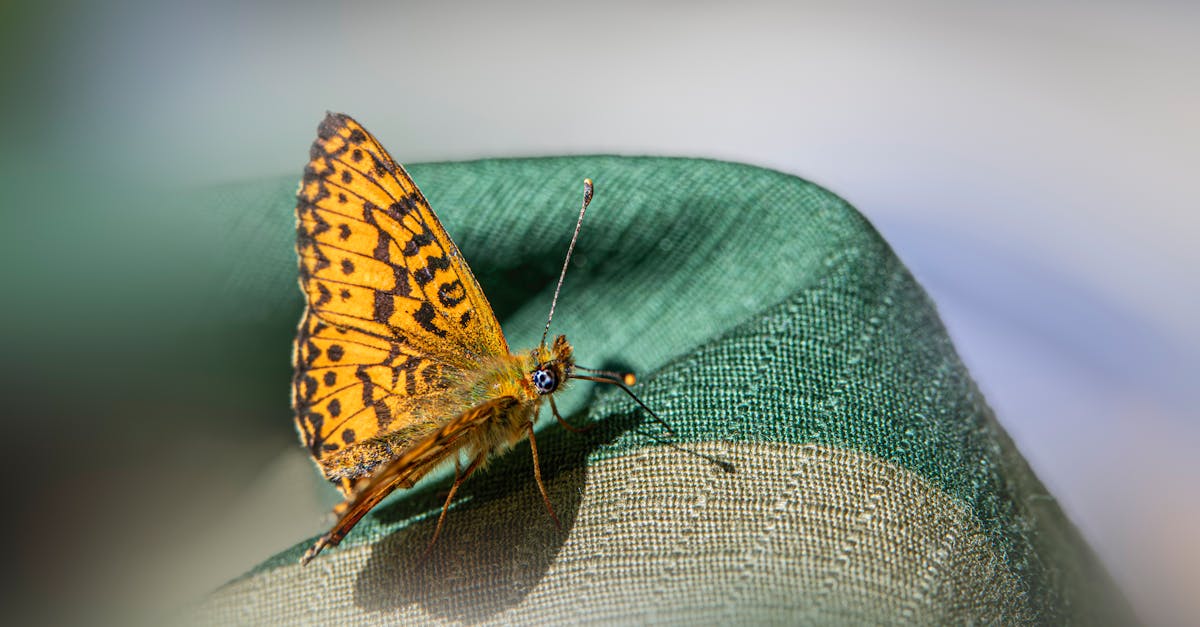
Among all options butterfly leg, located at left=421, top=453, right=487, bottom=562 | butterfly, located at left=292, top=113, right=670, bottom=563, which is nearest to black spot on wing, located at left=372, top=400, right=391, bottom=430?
butterfly, located at left=292, top=113, right=670, bottom=563

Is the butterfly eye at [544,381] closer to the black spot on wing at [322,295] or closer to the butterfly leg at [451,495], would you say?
the butterfly leg at [451,495]

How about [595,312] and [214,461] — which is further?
[214,461]

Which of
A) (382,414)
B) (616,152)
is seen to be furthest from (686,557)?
(616,152)

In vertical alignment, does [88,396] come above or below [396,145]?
below

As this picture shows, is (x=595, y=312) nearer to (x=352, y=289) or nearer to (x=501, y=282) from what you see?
(x=501, y=282)

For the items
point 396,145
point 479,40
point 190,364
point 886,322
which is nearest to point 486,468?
point 886,322

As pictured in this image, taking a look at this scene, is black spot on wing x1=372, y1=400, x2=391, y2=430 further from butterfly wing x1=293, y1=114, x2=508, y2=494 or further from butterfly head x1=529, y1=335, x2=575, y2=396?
butterfly head x1=529, y1=335, x2=575, y2=396

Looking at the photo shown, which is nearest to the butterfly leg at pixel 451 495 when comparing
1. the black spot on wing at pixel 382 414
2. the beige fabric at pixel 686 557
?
the beige fabric at pixel 686 557

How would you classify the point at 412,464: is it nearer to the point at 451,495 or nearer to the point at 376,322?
the point at 451,495
